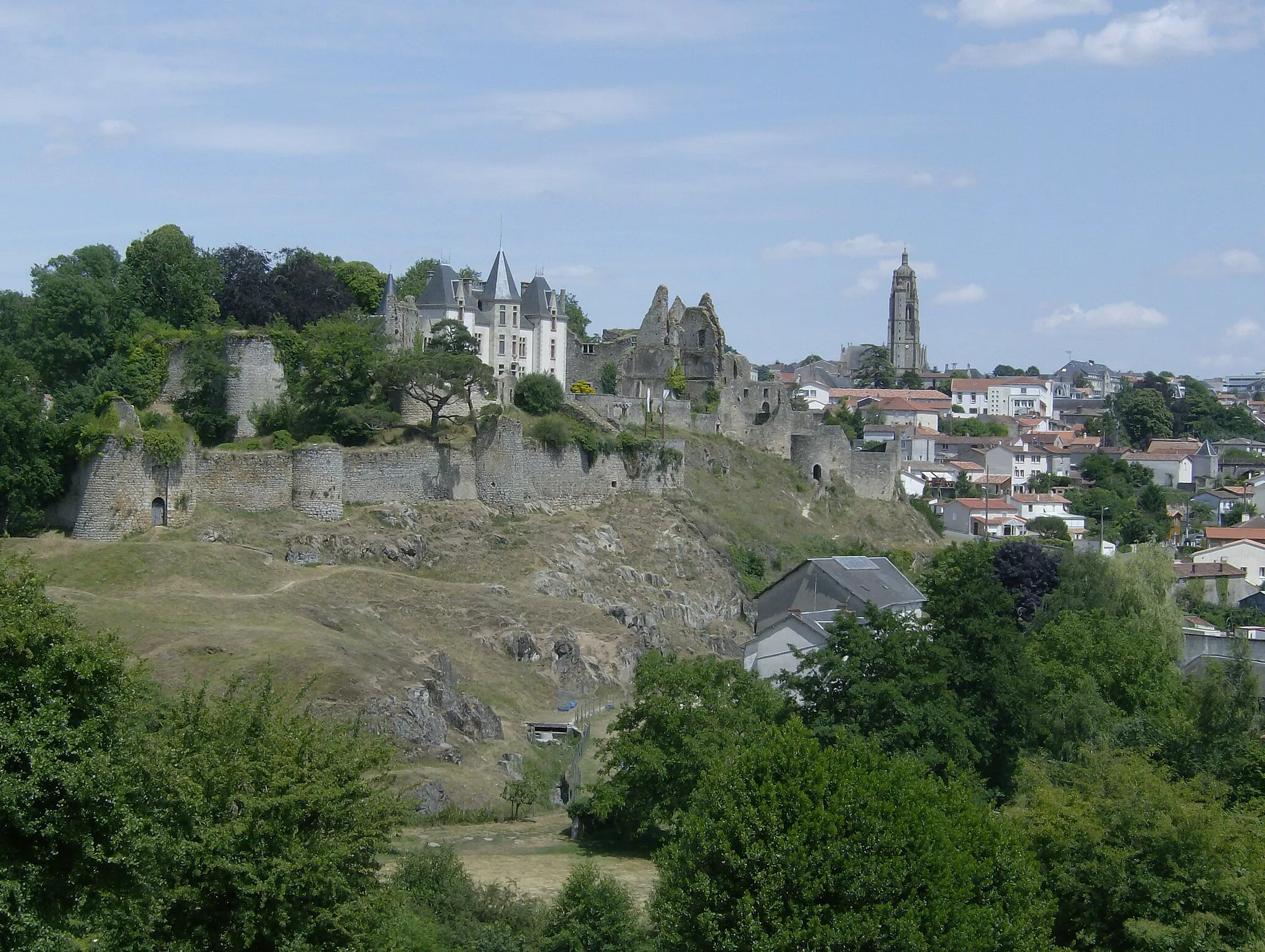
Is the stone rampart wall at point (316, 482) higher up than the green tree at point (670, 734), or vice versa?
the stone rampart wall at point (316, 482)

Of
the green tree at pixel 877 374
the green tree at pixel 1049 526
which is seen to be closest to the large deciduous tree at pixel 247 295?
the green tree at pixel 1049 526

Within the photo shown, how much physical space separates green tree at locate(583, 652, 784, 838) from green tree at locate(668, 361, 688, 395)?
37345 mm

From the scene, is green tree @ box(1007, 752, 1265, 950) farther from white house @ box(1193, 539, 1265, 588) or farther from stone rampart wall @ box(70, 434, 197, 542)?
white house @ box(1193, 539, 1265, 588)

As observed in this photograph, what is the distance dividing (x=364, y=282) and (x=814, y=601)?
23.5 m

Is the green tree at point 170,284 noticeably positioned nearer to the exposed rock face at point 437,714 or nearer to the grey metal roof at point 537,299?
the grey metal roof at point 537,299

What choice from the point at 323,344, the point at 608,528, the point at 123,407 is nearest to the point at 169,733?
the point at 123,407

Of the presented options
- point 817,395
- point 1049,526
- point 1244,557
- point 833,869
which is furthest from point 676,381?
point 817,395

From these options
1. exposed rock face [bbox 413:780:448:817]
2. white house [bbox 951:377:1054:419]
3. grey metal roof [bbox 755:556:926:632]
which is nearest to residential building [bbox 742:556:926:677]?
grey metal roof [bbox 755:556:926:632]

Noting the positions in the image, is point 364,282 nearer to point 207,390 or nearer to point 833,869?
point 207,390

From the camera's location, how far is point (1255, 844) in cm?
2858

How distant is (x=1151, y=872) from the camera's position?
27875mm

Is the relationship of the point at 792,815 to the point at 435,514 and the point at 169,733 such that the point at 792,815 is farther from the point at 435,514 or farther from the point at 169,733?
the point at 435,514

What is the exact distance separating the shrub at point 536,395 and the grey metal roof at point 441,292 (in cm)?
430

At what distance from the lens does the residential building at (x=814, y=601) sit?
4688 cm
